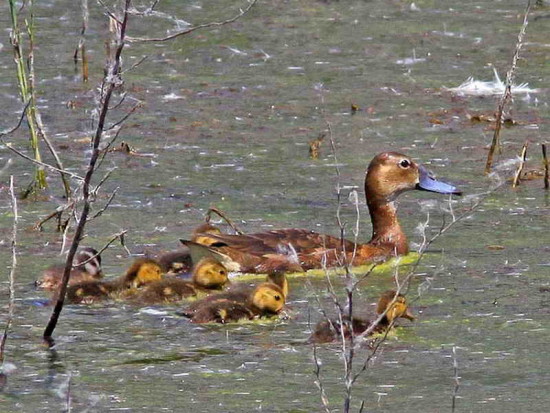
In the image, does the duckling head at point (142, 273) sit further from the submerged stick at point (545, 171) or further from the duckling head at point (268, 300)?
the submerged stick at point (545, 171)

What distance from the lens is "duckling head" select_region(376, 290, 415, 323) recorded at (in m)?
6.08

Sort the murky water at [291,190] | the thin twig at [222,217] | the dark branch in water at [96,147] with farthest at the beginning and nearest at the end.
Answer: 1. the thin twig at [222,217]
2. the murky water at [291,190]
3. the dark branch in water at [96,147]

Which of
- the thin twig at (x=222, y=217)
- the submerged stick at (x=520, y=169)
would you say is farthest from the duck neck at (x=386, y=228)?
the submerged stick at (x=520, y=169)

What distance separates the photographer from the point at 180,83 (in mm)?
11125

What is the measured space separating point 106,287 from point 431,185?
210 cm

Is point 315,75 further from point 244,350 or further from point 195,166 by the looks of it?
point 244,350

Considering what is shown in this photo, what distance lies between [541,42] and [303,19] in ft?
6.04

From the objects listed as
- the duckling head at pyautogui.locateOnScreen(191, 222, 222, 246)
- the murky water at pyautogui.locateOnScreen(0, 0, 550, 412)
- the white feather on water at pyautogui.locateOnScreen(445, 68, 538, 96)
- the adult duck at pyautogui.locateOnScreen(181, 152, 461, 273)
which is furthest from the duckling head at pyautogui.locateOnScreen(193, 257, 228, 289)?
the white feather on water at pyautogui.locateOnScreen(445, 68, 538, 96)

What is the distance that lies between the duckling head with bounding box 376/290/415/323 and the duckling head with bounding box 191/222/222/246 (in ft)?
3.62

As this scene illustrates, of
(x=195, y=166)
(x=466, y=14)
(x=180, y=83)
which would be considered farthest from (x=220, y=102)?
(x=466, y=14)

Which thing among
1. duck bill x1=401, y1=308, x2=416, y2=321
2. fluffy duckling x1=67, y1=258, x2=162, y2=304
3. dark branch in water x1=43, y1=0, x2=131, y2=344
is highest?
dark branch in water x1=43, y1=0, x2=131, y2=344

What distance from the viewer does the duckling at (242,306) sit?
248 inches

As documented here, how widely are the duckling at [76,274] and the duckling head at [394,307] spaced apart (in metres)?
1.23

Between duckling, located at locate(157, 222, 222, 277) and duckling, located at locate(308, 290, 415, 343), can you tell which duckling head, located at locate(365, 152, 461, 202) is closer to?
duckling, located at locate(157, 222, 222, 277)
